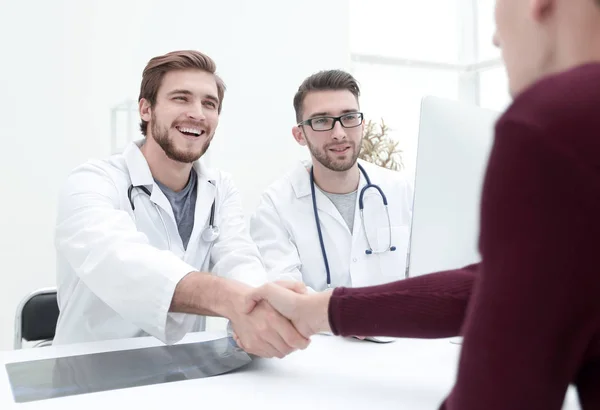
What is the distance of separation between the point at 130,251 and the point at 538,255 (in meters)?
0.98

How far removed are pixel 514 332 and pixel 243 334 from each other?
772 mm

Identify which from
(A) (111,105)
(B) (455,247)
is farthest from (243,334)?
(A) (111,105)

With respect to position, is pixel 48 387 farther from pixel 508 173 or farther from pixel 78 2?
pixel 78 2

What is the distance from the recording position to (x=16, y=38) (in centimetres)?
274

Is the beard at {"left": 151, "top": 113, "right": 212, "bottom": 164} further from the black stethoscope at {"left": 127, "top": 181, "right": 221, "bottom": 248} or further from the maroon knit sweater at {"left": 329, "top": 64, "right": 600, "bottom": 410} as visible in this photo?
the maroon knit sweater at {"left": 329, "top": 64, "right": 600, "bottom": 410}

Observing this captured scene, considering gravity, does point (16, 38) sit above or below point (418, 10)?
below

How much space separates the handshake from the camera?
96cm

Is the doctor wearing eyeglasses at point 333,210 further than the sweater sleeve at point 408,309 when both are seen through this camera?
Yes

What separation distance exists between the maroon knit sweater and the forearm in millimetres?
779

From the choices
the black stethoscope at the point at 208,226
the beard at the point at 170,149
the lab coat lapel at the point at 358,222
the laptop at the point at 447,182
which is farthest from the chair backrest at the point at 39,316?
the laptop at the point at 447,182

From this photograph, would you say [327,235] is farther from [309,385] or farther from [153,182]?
[309,385]

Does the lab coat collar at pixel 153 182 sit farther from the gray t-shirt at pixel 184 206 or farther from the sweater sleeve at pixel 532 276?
the sweater sleeve at pixel 532 276

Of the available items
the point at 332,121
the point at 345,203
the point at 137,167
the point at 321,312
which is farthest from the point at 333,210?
the point at 321,312

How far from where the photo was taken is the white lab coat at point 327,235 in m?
1.87
